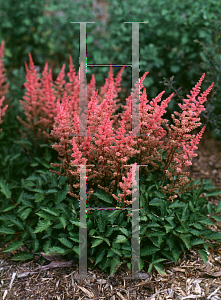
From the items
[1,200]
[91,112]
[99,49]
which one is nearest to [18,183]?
[1,200]

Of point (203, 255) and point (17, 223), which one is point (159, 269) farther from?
point (17, 223)

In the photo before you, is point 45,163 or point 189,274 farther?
point 45,163

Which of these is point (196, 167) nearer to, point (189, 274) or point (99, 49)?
point (189, 274)

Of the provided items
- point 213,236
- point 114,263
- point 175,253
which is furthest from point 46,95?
point 213,236

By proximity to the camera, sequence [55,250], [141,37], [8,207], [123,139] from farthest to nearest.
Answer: [141,37] → [8,207] → [55,250] → [123,139]

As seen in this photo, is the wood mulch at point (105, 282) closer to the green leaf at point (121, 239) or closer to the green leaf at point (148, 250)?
the green leaf at point (148, 250)

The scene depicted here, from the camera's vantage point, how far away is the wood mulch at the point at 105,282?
199 centimetres

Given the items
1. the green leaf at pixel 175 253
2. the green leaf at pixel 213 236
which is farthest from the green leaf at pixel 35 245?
the green leaf at pixel 213 236

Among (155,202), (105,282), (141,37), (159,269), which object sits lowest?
(105,282)

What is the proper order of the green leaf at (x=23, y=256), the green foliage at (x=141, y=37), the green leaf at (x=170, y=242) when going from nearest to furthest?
the green leaf at (x=170, y=242), the green leaf at (x=23, y=256), the green foliage at (x=141, y=37)

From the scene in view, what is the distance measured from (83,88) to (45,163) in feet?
2.94

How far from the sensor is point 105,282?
2.08 meters

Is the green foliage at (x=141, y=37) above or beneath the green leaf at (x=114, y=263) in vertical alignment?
above

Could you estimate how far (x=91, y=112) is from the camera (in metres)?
2.06
